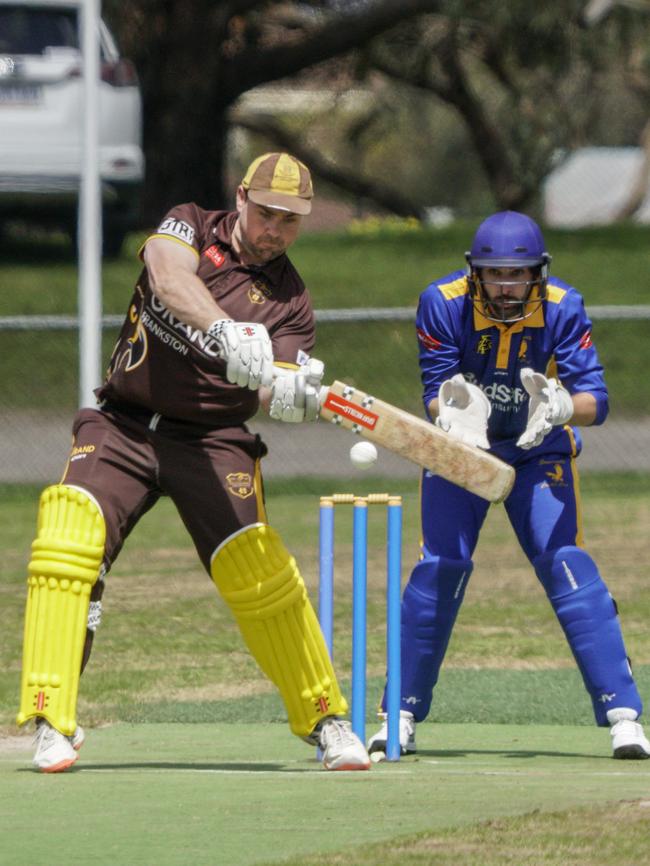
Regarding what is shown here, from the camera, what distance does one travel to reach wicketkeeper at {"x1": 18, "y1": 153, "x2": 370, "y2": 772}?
20.7 ft

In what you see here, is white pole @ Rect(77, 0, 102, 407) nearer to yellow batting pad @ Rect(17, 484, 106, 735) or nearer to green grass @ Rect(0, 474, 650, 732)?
green grass @ Rect(0, 474, 650, 732)

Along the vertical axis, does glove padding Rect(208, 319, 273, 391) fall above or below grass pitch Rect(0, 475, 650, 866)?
above

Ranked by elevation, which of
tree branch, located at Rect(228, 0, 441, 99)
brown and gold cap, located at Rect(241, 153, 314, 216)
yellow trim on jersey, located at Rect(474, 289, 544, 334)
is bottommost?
yellow trim on jersey, located at Rect(474, 289, 544, 334)

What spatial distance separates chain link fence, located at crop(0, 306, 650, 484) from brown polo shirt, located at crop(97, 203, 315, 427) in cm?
887

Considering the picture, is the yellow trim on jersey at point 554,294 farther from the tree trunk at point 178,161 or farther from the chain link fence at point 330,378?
the tree trunk at point 178,161

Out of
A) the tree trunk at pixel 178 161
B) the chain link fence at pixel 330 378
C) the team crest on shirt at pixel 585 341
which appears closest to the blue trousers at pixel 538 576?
the team crest on shirt at pixel 585 341

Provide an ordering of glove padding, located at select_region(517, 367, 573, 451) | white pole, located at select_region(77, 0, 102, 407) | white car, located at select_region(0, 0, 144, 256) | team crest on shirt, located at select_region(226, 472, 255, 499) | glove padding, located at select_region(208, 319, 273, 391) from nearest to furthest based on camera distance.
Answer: glove padding, located at select_region(208, 319, 273, 391) < team crest on shirt, located at select_region(226, 472, 255, 499) < glove padding, located at select_region(517, 367, 573, 451) < white pole, located at select_region(77, 0, 102, 407) < white car, located at select_region(0, 0, 144, 256)

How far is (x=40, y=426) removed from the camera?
59.1 ft

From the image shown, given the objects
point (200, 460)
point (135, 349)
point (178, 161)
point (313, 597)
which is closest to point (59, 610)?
point (200, 460)

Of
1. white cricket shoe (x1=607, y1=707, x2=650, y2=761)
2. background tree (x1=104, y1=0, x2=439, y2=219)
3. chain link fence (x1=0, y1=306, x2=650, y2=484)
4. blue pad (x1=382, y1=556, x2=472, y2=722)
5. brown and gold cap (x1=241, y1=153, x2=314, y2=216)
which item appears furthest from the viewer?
background tree (x1=104, y1=0, x2=439, y2=219)

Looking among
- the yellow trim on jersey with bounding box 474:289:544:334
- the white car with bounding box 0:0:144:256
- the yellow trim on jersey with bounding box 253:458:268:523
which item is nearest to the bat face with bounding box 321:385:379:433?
the yellow trim on jersey with bounding box 253:458:268:523

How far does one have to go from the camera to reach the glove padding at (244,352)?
240 inches

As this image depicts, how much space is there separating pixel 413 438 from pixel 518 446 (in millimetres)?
679

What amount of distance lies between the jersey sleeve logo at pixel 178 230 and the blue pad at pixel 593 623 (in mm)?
1652
